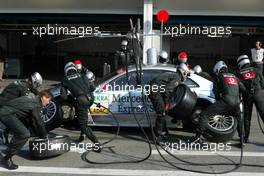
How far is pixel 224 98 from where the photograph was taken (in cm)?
777

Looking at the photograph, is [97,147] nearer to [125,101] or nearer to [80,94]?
[80,94]

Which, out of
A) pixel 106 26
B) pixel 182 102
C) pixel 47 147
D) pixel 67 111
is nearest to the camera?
pixel 47 147

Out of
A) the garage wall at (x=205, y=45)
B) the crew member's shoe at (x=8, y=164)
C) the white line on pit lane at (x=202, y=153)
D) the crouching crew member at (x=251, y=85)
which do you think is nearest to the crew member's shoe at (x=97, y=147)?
the white line on pit lane at (x=202, y=153)

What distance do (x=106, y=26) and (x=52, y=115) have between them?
13.1 m

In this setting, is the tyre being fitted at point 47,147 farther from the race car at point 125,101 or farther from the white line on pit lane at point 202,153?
the race car at point 125,101

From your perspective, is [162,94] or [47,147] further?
[162,94]

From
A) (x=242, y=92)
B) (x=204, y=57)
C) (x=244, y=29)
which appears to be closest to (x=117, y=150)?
(x=242, y=92)

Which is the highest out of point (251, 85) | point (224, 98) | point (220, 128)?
point (251, 85)

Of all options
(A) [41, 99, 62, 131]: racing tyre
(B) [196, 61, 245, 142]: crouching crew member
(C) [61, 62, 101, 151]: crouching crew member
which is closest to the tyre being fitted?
(C) [61, 62, 101, 151]: crouching crew member

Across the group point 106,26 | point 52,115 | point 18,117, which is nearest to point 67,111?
point 52,115

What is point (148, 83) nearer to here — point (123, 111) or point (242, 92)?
point (123, 111)

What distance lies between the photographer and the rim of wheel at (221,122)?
8.06 metres

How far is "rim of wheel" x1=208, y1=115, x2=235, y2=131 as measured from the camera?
8062mm

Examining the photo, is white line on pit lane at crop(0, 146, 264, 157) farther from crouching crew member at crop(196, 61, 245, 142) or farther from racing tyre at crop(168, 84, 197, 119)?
racing tyre at crop(168, 84, 197, 119)
